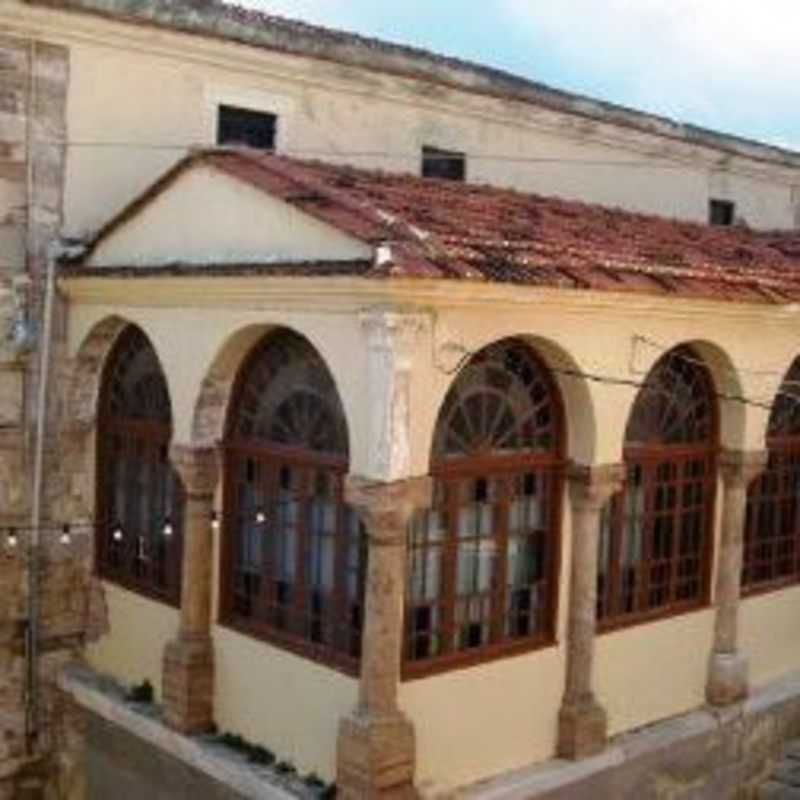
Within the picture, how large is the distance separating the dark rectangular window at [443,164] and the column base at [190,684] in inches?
237

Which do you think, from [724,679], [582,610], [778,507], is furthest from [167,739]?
[778,507]

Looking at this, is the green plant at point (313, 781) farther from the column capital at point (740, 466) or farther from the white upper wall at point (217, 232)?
the column capital at point (740, 466)

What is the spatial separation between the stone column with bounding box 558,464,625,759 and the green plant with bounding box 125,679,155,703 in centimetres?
353

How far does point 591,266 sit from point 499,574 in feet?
8.07

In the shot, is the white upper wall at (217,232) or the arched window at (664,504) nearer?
the white upper wall at (217,232)

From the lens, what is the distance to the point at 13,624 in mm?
11508

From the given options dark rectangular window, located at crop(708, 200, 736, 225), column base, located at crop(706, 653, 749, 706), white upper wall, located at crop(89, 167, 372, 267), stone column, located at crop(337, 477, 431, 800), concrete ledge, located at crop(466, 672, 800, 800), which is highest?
dark rectangular window, located at crop(708, 200, 736, 225)

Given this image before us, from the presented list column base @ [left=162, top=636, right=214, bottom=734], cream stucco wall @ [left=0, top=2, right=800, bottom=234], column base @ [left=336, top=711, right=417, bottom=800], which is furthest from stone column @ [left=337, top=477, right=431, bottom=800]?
cream stucco wall @ [left=0, top=2, right=800, bottom=234]

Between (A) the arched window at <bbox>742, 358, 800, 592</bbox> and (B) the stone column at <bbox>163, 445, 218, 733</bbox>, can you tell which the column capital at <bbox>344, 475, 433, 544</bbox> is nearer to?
(B) the stone column at <bbox>163, 445, 218, 733</bbox>

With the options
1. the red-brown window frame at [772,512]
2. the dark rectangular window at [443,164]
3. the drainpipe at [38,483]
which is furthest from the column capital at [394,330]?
the dark rectangular window at [443,164]

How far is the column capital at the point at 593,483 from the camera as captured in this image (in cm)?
1033

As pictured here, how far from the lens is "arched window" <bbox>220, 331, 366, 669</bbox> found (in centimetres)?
971

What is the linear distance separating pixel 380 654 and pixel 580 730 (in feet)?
7.63

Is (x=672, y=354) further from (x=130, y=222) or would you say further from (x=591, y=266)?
(x=130, y=222)
